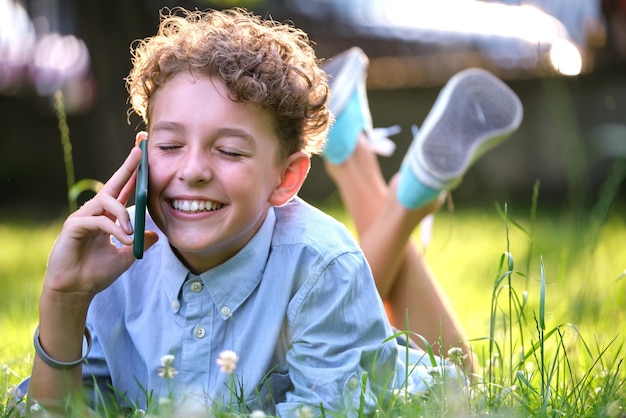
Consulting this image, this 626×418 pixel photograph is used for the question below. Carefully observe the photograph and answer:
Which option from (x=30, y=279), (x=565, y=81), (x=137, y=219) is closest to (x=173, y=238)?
(x=137, y=219)

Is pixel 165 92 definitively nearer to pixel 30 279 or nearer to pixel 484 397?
pixel 484 397

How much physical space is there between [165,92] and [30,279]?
2.69 m

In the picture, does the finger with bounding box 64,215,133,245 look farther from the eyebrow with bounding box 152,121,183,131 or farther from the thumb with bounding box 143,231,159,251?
the eyebrow with bounding box 152,121,183,131

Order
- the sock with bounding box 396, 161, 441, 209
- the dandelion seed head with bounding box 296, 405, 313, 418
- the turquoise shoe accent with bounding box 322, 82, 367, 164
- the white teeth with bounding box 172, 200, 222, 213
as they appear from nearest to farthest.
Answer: the dandelion seed head with bounding box 296, 405, 313, 418, the white teeth with bounding box 172, 200, 222, 213, the sock with bounding box 396, 161, 441, 209, the turquoise shoe accent with bounding box 322, 82, 367, 164

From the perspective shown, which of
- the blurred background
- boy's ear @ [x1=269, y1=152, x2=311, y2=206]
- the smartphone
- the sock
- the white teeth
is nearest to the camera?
the smartphone

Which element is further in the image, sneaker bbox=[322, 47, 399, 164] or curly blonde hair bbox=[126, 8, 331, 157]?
sneaker bbox=[322, 47, 399, 164]

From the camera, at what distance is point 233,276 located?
2.13 m

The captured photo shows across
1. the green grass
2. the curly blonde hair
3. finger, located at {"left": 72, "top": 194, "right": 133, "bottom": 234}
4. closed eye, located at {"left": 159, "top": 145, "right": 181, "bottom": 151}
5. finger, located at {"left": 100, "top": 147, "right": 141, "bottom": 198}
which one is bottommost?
the green grass

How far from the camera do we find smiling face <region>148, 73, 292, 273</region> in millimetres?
2037

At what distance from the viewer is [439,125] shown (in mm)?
3195

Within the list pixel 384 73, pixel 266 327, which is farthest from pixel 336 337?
pixel 384 73

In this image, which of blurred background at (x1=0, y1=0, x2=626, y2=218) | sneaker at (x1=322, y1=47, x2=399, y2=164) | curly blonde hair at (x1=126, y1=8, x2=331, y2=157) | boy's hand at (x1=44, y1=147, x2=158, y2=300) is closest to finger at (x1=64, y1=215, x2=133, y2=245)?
boy's hand at (x1=44, y1=147, x2=158, y2=300)

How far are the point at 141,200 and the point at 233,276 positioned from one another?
1.02 feet

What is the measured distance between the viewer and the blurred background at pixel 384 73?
7.25 m
